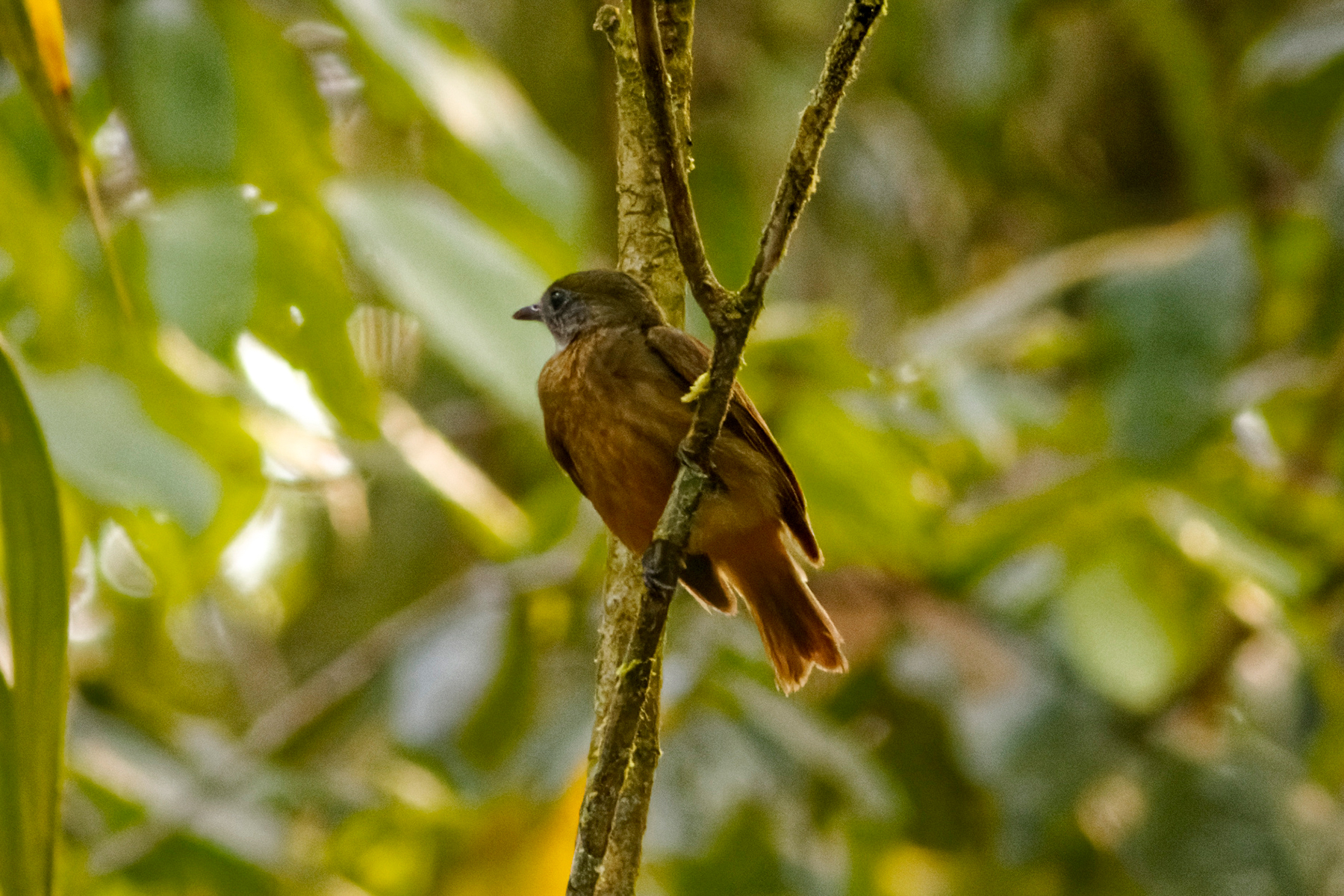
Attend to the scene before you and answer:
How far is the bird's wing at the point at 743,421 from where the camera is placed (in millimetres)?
2236

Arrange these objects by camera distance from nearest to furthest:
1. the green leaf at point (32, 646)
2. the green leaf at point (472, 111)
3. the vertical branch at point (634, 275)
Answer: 1. the green leaf at point (32, 646)
2. the vertical branch at point (634, 275)
3. the green leaf at point (472, 111)

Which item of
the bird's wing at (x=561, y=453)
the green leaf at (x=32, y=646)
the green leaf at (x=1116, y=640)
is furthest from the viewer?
the green leaf at (x=1116, y=640)

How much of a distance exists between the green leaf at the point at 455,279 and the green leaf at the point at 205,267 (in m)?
0.20

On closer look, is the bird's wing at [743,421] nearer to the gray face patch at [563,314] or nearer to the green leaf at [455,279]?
the green leaf at [455,279]

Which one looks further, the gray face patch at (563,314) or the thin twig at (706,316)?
the gray face patch at (563,314)

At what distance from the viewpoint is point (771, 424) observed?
3438mm

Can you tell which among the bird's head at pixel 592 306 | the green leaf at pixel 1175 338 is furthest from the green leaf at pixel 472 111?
the green leaf at pixel 1175 338

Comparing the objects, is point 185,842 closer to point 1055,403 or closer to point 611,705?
point 611,705

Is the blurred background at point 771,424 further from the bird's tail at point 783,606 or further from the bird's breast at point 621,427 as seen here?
the bird's tail at point 783,606

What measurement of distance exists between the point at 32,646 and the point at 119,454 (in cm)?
117

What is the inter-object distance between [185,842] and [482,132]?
2.31 metres

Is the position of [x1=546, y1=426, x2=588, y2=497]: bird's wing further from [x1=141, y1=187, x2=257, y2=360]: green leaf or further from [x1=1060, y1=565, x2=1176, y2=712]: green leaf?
[x1=1060, y1=565, x2=1176, y2=712]: green leaf

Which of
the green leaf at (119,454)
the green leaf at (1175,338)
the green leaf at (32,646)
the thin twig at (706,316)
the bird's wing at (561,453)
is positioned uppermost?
the green leaf at (1175,338)

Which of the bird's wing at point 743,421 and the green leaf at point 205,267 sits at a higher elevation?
the green leaf at point 205,267
